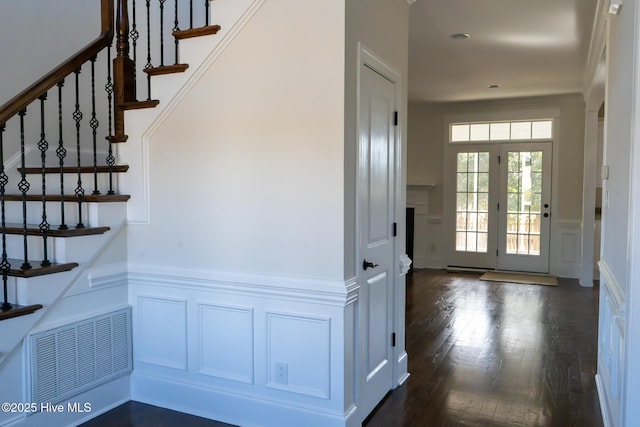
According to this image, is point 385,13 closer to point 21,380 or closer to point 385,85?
point 385,85

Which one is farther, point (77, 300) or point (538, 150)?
point (538, 150)

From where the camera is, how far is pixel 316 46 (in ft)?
8.59

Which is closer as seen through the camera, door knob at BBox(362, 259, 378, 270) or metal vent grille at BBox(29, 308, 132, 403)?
metal vent grille at BBox(29, 308, 132, 403)

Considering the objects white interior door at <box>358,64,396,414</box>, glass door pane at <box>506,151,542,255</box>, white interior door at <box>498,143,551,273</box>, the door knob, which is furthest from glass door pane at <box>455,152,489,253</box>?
the door knob

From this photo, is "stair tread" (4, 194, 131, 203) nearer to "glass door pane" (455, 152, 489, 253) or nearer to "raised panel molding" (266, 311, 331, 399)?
"raised panel molding" (266, 311, 331, 399)

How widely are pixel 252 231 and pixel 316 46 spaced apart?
42.4 inches

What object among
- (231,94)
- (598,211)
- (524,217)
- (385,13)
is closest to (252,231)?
(231,94)

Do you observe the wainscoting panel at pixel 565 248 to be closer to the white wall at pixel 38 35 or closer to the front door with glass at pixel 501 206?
the front door with glass at pixel 501 206

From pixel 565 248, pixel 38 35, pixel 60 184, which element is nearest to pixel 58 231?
pixel 60 184

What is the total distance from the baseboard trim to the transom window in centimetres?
641

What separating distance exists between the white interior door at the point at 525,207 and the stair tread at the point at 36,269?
22.2 feet

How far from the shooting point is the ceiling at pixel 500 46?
3.84 m

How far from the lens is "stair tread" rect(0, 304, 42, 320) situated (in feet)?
8.16

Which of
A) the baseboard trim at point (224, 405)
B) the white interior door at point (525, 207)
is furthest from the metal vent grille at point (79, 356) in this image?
the white interior door at point (525, 207)
